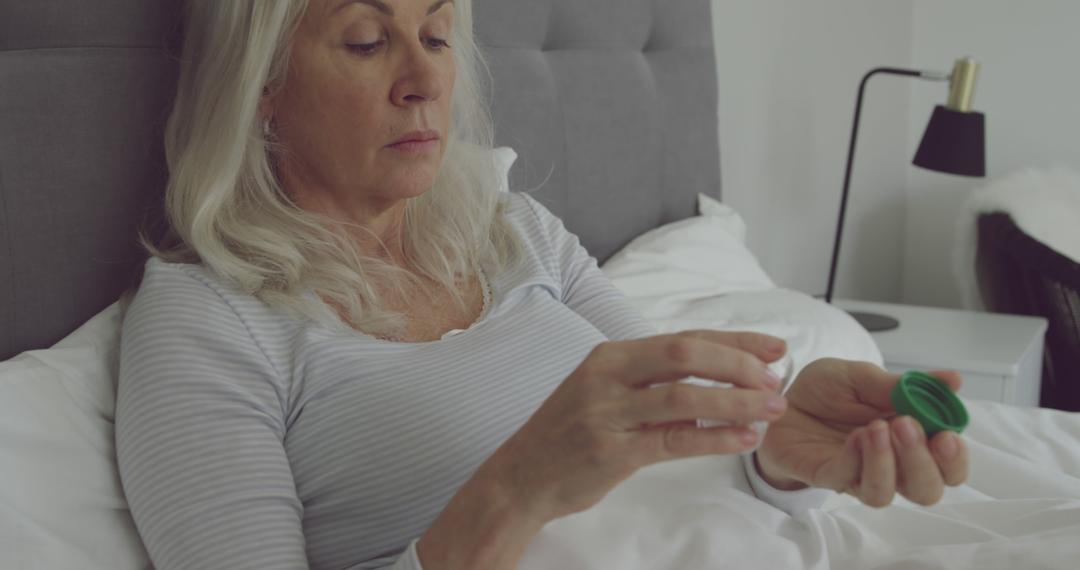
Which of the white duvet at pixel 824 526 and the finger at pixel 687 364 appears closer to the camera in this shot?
the finger at pixel 687 364

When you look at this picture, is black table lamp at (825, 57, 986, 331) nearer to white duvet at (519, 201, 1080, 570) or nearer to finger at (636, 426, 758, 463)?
white duvet at (519, 201, 1080, 570)

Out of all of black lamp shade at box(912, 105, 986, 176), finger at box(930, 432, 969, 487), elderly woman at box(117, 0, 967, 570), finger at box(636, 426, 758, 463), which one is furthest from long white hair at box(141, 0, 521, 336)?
black lamp shade at box(912, 105, 986, 176)

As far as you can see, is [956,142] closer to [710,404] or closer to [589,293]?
[589,293]

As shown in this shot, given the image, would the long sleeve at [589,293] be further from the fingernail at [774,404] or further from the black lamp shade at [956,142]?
the black lamp shade at [956,142]

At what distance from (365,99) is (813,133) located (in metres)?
2.07

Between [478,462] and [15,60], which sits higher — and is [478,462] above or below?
below

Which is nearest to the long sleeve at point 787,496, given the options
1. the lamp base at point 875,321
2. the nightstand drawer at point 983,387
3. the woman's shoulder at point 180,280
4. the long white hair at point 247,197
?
the long white hair at point 247,197

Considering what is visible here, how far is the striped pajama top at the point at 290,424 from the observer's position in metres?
0.88

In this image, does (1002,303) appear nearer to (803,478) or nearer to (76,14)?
(803,478)

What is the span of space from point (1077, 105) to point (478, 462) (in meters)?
2.89

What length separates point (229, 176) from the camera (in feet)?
3.47

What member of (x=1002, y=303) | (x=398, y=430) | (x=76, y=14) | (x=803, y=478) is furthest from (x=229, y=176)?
(x=1002, y=303)

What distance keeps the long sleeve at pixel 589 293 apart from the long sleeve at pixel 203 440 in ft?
→ 1.34

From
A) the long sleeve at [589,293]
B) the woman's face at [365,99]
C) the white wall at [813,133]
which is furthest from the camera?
the white wall at [813,133]
